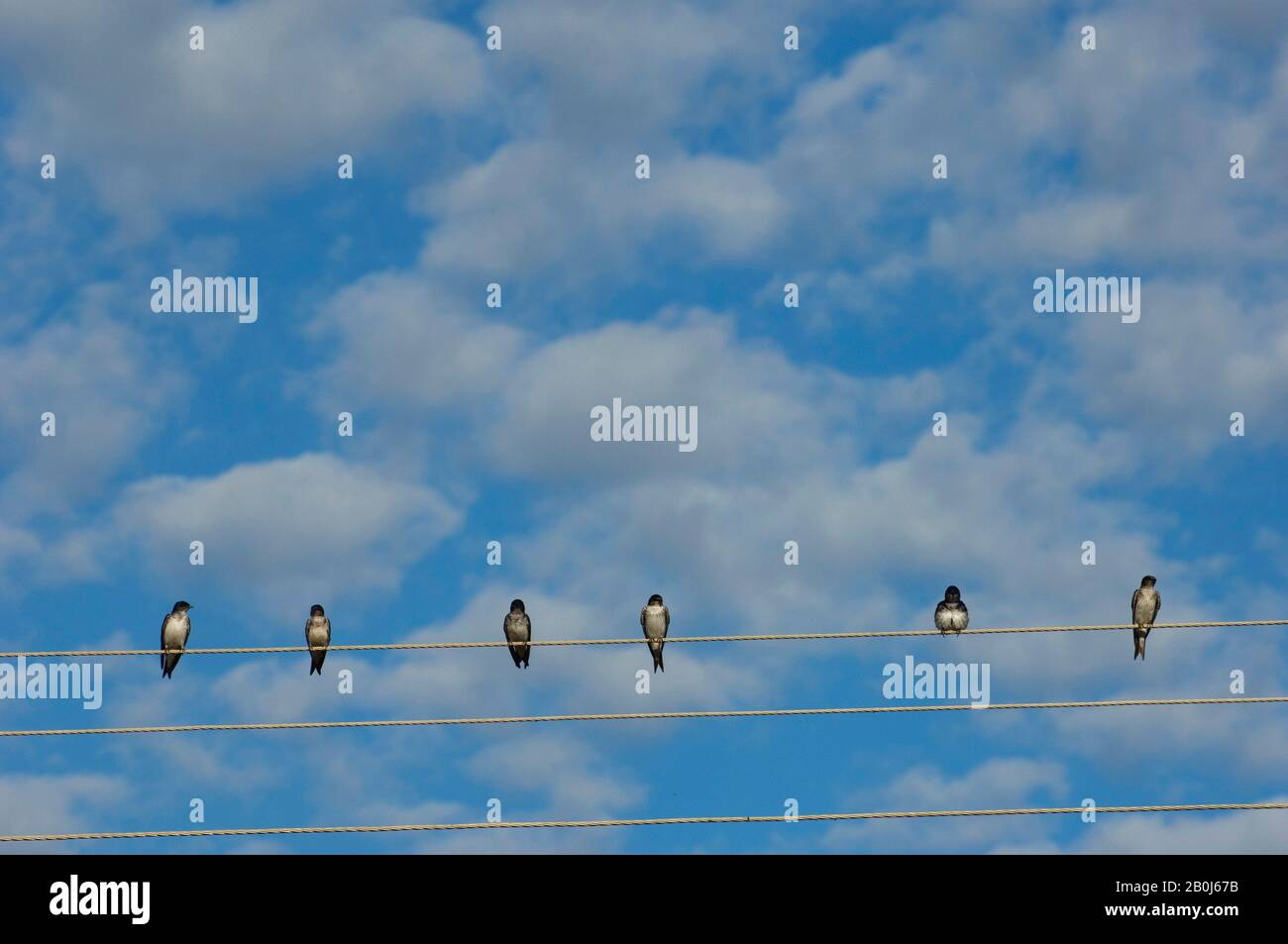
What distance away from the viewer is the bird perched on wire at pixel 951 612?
31.5m

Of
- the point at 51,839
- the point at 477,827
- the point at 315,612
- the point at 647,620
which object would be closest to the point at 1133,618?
the point at 647,620

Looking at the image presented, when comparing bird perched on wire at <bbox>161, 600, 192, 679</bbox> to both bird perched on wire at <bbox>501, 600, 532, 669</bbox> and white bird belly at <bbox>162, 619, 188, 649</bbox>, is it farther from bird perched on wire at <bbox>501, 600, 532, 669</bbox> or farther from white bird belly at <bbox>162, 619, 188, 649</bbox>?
bird perched on wire at <bbox>501, 600, 532, 669</bbox>

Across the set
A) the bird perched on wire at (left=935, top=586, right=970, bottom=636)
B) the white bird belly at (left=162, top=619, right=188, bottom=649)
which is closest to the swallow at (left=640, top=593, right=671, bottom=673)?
the bird perched on wire at (left=935, top=586, right=970, bottom=636)

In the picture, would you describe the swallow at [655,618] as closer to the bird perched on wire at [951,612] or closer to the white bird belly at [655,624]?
the white bird belly at [655,624]

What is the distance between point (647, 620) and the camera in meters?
32.4

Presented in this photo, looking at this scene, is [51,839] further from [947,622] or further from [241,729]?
[947,622]

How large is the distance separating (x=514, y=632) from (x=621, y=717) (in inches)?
402

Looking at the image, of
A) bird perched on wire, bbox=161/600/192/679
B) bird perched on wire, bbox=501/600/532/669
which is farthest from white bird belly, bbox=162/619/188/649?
bird perched on wire, bbox=501/600/532/669

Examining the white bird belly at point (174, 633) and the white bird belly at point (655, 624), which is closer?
the white bird belly at point (174, 633)

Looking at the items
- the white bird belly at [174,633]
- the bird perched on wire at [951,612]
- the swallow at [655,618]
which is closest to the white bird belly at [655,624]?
the swallow at [655,618]

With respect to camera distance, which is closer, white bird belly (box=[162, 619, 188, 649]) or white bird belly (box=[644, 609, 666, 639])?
white bird belly (box=[162, 619, 188, 649])

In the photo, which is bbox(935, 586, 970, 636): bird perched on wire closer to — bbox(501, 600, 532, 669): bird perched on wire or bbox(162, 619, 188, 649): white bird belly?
bbox(501, 600, 532, 669): bird perched on wire

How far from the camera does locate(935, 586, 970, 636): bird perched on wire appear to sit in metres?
31.5
